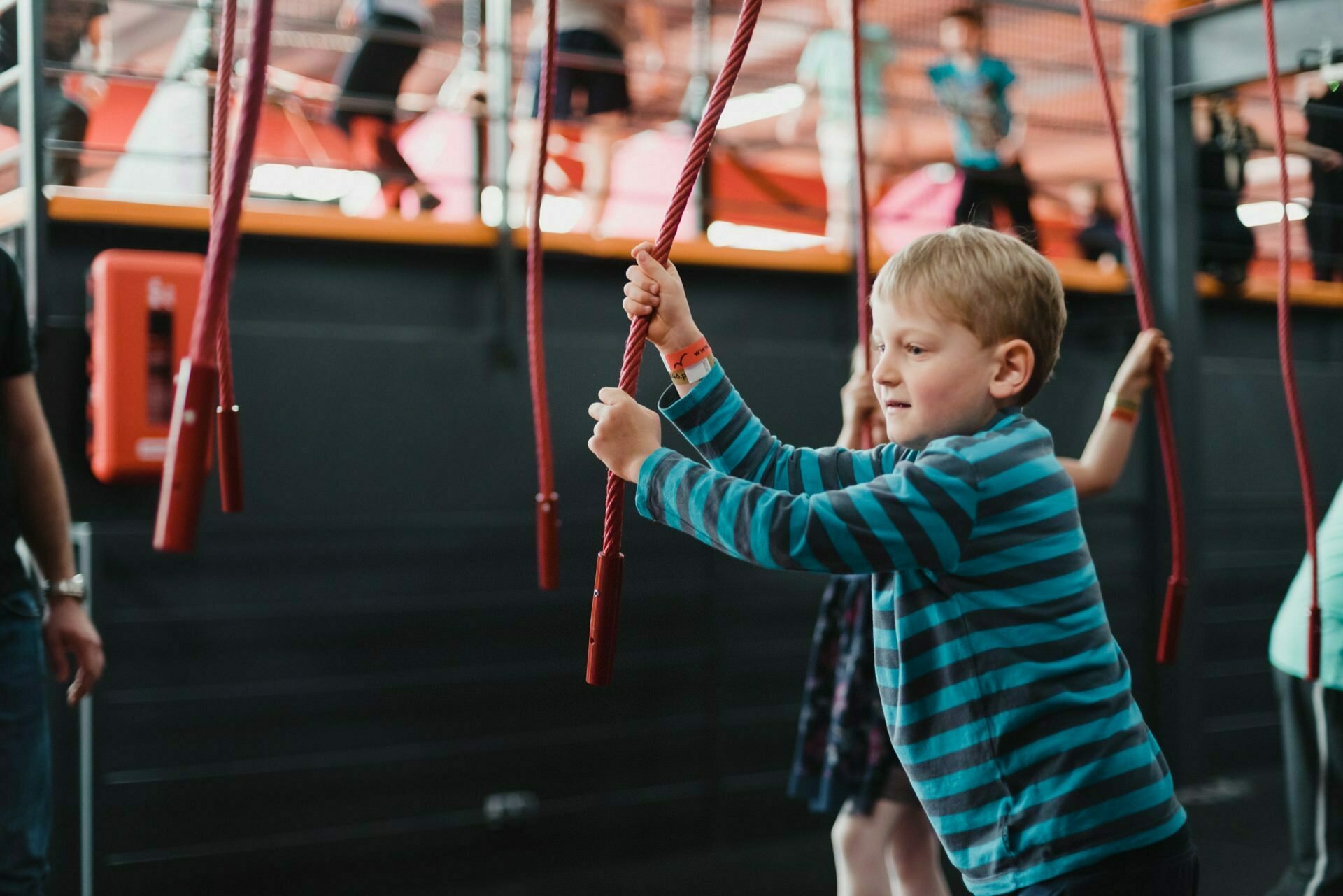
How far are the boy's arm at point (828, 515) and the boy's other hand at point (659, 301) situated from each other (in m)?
0.14

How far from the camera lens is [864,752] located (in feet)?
8.03

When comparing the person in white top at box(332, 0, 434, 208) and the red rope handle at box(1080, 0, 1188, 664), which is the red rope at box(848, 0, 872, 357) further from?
the person in white top at box(332, 0, 434, 208)

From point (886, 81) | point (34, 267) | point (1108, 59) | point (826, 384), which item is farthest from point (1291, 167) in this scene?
point (34, 267)

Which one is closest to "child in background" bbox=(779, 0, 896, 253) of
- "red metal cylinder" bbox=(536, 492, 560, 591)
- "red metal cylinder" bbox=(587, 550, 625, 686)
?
"red metal cylinder" bbox=(536, 492, 560, 591)

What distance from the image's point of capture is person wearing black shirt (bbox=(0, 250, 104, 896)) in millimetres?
1839

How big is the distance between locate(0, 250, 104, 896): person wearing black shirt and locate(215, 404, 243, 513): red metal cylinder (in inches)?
25.7

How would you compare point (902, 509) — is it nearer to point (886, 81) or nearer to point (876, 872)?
point (876, 872)

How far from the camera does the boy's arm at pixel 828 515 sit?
1.21 metres

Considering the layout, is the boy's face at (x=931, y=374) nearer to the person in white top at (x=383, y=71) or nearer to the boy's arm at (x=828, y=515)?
the boy's arm at (x=828, y=515)

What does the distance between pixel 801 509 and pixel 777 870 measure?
2403mm

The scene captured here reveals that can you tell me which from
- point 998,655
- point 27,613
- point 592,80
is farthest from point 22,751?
point 592,80

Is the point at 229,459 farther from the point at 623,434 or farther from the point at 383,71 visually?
the point at 383,71

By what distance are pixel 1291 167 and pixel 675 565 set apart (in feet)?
22.7

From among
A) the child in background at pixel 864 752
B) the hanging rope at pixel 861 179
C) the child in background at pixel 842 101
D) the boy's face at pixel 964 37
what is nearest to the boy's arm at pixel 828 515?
the hanging rope at pixel 861 179
